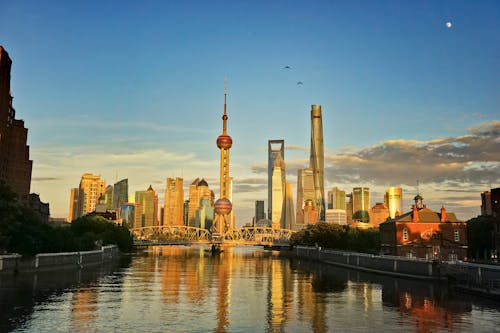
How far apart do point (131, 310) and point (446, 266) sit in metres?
42.6

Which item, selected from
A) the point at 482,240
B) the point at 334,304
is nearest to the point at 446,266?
the point at 334,304

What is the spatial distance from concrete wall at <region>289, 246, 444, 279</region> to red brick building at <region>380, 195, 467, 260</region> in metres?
10.4

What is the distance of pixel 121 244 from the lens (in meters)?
160

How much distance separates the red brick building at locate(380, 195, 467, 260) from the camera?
95.2 metres

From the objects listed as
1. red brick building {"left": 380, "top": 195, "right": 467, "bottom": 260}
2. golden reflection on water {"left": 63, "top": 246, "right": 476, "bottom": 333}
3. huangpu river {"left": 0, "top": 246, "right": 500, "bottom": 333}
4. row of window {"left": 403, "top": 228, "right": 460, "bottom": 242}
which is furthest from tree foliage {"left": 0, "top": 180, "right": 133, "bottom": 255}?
row of window {"left": 403, "top": 228, "right": 460, "bottom": 242}

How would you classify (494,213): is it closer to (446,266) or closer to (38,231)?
(446,266)

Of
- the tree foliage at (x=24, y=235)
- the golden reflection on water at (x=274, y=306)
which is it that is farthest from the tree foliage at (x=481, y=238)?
the tree foliage at (x=24, y=235)

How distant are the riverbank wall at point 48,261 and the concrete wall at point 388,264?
Result: 53288 millimetres

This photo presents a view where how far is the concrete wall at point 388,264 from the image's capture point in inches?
2455

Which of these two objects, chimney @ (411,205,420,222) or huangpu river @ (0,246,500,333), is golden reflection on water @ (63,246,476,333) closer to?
huangpu river @ (0,246,500,333)

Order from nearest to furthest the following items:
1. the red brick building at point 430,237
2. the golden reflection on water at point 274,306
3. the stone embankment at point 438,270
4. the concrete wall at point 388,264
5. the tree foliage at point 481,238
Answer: the golden reflection on water at point 274,306 < the stone embankment at point 438,270 < the concrete wall at point 388,264 < the red brick building at point 430,237 < the tree foliage at point 481,238

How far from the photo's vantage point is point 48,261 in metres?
76.4

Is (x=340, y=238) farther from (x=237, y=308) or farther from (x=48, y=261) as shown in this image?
(x=237, y=308)

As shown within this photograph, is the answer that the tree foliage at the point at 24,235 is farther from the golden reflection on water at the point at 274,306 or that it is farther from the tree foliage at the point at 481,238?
the tree foliage at the point at 481,238
